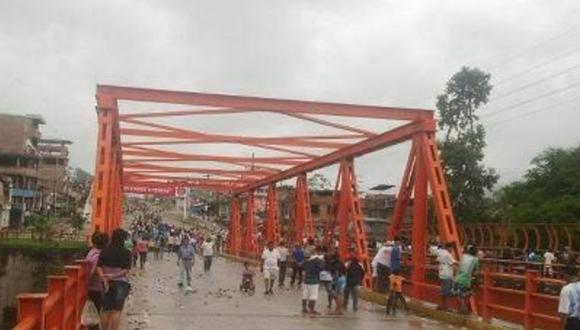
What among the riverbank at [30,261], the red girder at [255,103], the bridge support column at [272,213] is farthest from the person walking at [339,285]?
the bridge support column at [272,213]

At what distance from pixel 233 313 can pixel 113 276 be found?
6.45 m

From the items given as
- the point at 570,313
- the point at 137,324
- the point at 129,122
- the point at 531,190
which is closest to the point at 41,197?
the point at 531,190

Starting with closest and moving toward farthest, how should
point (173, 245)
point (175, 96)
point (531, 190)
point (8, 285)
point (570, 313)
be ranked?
point (570, 313), point (175, 96), point (8, 285), point (173, 245), point (531, 190)

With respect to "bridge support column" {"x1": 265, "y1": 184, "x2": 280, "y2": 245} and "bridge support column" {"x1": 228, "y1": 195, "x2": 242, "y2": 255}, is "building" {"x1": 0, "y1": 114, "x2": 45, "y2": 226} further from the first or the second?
"bridge support column" {"x1": 265, "y1": 184, "x2": 280, "y2": 245}

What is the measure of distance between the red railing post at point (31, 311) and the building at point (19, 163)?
7896 cm

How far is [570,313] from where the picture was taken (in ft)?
31.8

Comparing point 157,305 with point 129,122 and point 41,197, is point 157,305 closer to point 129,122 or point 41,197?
point 129,122

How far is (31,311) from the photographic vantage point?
223 inches

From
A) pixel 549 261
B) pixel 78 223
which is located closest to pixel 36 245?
pixel 78 223

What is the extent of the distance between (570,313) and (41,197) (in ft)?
288

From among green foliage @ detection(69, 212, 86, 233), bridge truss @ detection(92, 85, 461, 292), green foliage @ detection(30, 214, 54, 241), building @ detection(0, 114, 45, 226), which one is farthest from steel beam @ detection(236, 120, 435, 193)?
building @ detection(0, 114, 45, 226)

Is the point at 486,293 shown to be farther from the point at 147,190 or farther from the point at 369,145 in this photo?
the point at 147,190

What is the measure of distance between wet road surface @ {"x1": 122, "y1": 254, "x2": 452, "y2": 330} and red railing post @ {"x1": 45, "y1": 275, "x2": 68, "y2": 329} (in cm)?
516

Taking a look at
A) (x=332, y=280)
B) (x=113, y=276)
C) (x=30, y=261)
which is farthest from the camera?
(x=30, y=261)
